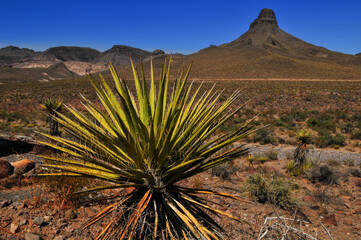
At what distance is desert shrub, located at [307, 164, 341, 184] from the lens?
6.30 metres

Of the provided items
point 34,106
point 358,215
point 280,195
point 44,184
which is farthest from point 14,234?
point 34,106

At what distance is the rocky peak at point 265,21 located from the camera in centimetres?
14312

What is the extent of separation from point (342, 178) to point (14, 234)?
8.11 metres

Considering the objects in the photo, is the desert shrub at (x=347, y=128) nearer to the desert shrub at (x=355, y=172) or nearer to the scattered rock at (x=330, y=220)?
the desert shrub at (x=355, y=172)

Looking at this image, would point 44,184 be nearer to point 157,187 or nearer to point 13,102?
point 157,187

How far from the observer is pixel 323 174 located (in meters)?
6.51

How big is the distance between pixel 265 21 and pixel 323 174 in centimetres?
16437

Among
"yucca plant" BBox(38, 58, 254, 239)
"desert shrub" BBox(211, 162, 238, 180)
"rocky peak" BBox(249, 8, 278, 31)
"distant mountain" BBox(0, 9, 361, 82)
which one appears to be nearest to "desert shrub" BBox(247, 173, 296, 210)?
"desert shrub" BBox(211, 162, 238, 180)

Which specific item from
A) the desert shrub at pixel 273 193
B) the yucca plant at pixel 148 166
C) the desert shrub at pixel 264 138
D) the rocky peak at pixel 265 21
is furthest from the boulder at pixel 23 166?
the rocky peak at pixel 265 21

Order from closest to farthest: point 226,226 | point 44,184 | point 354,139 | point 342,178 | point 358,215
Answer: point 226,226, point 44,184, point 358,215, point 342,178, point 354,139

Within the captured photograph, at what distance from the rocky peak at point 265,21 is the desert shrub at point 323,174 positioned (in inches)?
6046

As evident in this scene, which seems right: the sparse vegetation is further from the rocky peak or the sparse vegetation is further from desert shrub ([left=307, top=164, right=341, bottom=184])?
the rocky peak

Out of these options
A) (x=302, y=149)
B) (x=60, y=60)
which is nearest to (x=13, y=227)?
(x=302, y=149)

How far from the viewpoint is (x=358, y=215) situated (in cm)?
445
